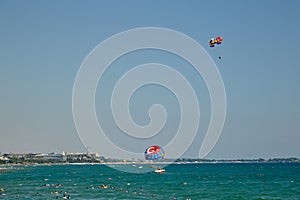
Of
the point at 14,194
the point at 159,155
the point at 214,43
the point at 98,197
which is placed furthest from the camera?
the point at 159,155

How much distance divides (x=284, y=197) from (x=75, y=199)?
3281cm

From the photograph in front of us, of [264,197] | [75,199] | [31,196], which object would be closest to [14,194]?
[31,196]

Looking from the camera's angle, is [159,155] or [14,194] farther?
[159,155]

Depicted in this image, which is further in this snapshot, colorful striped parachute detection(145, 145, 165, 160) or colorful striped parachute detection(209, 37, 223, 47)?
colorful striped parachute detection(145, 145, 165, 160)

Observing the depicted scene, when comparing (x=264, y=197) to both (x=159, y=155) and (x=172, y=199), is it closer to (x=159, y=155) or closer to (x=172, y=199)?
(x=172, y=199)

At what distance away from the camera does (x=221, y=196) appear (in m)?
76.6

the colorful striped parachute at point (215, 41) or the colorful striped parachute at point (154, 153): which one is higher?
the colorful striped parachute at point (215, 41)

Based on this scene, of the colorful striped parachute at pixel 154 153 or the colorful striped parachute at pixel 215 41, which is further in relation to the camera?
the colorful striped parachute at pixel 154 153

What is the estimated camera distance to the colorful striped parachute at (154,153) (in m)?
105

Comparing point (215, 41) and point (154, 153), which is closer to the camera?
point (215, 41)

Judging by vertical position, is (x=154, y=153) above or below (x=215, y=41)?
below

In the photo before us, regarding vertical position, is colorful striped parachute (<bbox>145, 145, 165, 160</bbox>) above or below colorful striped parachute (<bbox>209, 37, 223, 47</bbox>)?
below

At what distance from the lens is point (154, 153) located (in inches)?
4163

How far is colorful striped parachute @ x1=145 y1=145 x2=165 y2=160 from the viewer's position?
10512 cm
